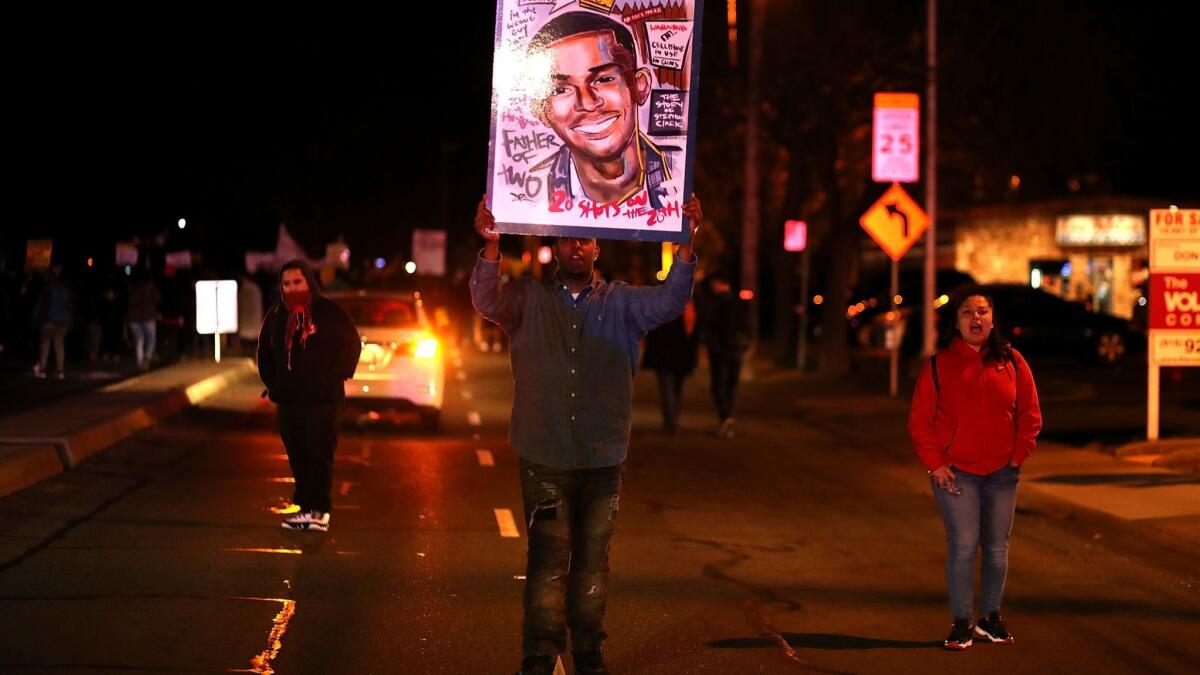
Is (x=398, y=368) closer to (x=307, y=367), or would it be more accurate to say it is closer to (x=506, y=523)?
(x=506, y=523)

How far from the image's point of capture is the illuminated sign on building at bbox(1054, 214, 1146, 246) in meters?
46.2

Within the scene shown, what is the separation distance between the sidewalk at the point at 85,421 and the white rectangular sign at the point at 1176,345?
1038cm

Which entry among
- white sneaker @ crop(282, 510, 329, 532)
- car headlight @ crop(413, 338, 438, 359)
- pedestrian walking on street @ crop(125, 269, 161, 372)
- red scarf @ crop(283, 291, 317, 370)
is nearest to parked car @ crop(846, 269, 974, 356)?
pedestrian walking on street @ crop(125, 269, 161, 372)

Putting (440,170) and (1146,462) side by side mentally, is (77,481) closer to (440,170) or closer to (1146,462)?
Result: (1146,462)

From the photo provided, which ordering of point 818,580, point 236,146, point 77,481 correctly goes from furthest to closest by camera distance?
point 236,146, point 77,481, point 818,580

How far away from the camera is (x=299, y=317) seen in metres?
11.3

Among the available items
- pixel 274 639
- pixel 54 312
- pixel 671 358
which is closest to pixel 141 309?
pixel 54 312

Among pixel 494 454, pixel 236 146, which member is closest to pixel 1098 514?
pixel 494 454

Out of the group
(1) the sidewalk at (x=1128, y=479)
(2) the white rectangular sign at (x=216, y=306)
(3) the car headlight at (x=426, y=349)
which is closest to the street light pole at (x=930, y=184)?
(1) the sidewalk at (x=1128, y=479)

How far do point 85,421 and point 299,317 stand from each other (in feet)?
23.3

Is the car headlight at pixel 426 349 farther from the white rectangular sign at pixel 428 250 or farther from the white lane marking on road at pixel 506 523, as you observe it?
the white rectangular sign at pixel 428 250

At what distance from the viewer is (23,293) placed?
109 feet

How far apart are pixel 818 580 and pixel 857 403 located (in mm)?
14836

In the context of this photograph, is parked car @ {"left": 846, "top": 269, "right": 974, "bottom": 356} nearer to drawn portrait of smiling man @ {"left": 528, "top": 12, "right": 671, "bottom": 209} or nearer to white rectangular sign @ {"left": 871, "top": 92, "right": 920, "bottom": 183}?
white rectangular sign @ {"left": 871, "top": 92, "right": 920, "bottom": 183}
